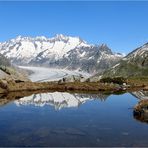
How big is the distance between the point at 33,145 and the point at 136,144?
11282 millimetres

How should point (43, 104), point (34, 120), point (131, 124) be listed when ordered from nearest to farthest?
point (131, 124) → point (34, 120) → point (43, 104)

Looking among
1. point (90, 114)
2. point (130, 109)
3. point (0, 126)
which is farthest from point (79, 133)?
point (130, 109)

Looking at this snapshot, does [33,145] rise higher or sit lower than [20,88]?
lower

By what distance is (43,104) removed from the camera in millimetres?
79938

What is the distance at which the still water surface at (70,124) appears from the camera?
4406cm

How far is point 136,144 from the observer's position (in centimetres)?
4200

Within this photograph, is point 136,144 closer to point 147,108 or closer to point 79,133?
point 79,133

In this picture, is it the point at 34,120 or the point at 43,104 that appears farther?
the point at 43,104

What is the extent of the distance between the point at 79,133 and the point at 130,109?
2435 centimetres

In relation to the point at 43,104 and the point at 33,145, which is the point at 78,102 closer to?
the point at 43,104

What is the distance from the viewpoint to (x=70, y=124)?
54969mm

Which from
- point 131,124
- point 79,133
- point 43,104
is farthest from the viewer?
point 43,104

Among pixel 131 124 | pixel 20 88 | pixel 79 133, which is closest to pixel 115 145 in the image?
pixel 79 133

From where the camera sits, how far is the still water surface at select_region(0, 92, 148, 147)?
44062 millimetres
